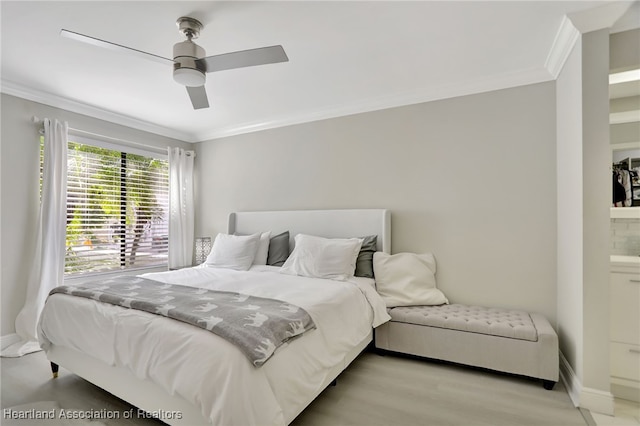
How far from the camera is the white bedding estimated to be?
1.38 metres

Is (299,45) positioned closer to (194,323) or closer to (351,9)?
(351,9)

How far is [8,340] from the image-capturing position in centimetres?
294

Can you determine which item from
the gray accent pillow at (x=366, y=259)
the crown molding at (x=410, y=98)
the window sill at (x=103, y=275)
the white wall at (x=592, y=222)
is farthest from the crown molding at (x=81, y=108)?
the white wall at (x=592, y=222)

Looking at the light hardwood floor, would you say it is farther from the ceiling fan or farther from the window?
the ceiling fan

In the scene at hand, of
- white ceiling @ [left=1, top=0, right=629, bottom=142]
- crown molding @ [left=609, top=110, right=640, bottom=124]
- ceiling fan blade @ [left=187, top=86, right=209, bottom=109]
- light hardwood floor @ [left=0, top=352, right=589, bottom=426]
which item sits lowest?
light hardwood floor @ [left=0, top=352, right=589, bottom=426]

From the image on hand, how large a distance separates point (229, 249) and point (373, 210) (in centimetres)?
167

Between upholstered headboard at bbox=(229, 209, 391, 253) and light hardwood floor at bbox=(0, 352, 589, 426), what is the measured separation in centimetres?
124

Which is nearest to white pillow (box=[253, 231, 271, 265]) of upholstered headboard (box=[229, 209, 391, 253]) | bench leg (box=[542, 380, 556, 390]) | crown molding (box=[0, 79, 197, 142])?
upholstered headboard (box=[229, 209, 391, 253])

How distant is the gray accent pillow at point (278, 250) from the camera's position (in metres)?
3.58

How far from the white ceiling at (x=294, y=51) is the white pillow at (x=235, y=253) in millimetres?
1571

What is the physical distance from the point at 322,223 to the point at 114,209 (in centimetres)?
266

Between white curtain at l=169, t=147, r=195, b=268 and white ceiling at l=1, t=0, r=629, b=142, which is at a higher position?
white ceiling at l=1, t=0, r=629, b=142

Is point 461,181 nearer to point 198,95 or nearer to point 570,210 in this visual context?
point 570,210

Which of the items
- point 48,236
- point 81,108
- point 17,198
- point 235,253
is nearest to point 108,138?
point 81,108
